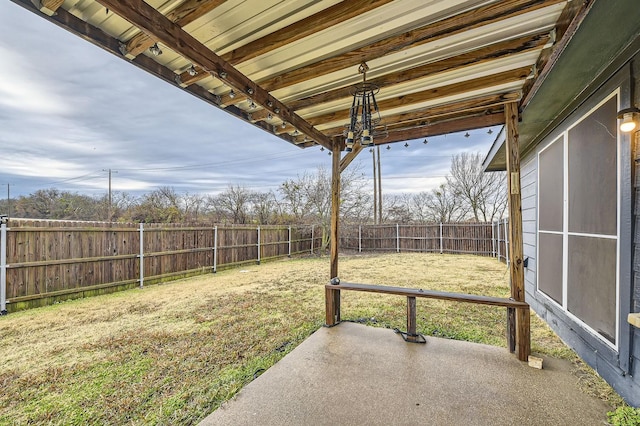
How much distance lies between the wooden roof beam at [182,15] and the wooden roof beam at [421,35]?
0.82 meters

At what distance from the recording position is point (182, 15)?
1.47 m

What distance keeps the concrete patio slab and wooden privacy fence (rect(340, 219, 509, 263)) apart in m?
8.03

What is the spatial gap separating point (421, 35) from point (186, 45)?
146cm

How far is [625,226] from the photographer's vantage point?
5.69 feet

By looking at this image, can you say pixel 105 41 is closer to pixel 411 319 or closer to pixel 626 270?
pixel 411 319

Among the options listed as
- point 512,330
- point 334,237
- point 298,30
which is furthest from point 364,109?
point 512,330

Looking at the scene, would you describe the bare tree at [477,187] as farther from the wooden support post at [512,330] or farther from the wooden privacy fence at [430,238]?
the wooden support post at [512,330]

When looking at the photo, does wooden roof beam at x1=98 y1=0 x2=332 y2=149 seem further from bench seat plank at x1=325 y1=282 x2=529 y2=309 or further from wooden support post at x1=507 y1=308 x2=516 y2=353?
wooden support post at x1=507 y1=308 x2=516 y2=353

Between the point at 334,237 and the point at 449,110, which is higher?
the point at 449,110

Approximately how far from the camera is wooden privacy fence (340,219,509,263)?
10328 mm

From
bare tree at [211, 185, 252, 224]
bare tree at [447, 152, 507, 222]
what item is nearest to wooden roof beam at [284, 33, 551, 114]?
bare tree at [211, 185, 252, 224]

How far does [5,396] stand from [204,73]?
275 centimetres

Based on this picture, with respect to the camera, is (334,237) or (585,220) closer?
(585,220)

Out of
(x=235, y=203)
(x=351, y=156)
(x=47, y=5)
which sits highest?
(x=47, y=5)
